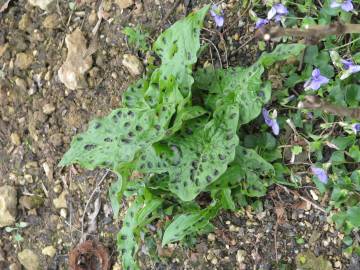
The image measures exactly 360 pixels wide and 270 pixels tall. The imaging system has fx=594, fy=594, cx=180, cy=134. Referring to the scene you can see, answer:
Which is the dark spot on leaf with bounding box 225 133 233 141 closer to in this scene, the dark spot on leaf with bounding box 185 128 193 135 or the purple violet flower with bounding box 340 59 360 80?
the dark spot on leaf with bounding box 185 128 193 135

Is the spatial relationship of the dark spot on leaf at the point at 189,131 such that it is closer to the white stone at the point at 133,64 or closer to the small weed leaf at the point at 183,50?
the small weed leaf at the point at 183,50

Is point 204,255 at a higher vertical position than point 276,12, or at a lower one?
lower

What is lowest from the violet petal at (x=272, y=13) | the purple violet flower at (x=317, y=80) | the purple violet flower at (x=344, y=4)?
the purple violet flower at (x=317, y=80)

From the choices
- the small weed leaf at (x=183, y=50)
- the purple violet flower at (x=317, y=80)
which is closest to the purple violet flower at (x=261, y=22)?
the small weed leaf at (x=183, y=50)

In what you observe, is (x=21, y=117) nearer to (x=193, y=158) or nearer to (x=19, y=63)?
(x=19, y=63)

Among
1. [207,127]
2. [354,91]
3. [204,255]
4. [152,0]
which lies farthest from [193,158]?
[152,0]

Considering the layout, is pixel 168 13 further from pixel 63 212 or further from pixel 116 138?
pixel 63 212

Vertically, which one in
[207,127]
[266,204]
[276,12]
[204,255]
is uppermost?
[276,12]
